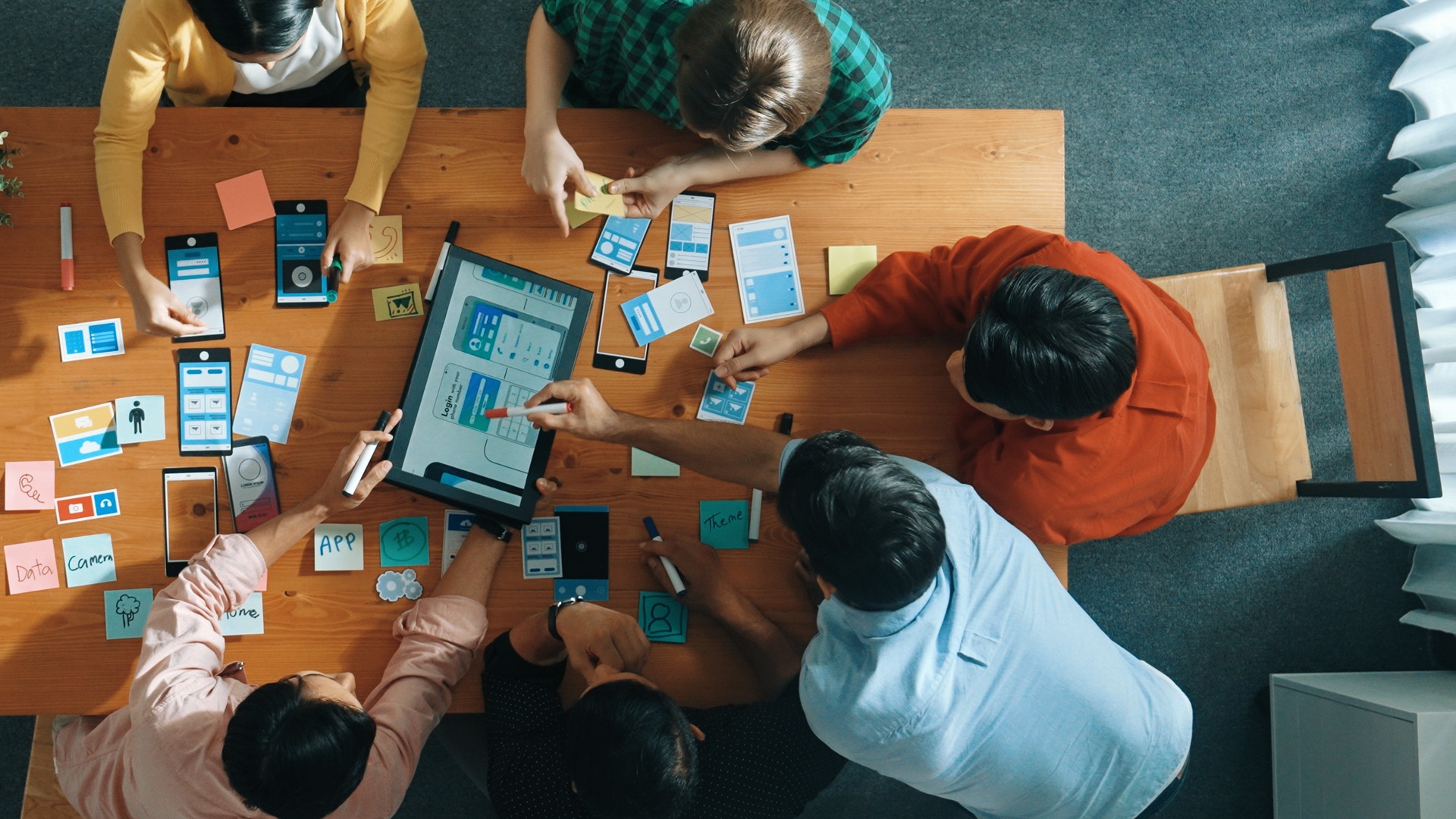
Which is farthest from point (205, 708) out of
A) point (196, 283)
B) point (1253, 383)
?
point (1253, 383)

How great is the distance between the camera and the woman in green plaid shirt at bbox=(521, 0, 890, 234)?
49.3 inches

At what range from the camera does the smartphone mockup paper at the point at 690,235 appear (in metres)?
1.63

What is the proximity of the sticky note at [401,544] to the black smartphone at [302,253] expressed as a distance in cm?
44

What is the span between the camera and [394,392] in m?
1.60

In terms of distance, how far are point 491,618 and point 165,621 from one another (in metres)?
0.55

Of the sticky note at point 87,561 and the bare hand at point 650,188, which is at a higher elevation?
the bare hand at point 650,188

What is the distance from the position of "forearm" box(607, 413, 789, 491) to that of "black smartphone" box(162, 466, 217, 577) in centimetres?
77

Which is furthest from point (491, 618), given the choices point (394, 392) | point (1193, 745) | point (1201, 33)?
point (1201, 33)

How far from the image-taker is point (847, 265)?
164 cm

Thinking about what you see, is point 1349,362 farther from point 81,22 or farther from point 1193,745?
point 81,22

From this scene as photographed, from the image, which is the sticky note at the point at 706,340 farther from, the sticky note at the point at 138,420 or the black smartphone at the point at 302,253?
the sticky note at the point at 138,420

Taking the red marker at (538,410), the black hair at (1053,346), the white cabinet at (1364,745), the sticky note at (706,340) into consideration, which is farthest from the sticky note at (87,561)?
the white cabinet at (1364,745)

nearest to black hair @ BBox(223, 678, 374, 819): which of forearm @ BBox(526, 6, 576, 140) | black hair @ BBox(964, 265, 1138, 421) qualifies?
forearm @ BBox(526, 6, 576, 140)

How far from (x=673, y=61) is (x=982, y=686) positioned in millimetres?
1162
